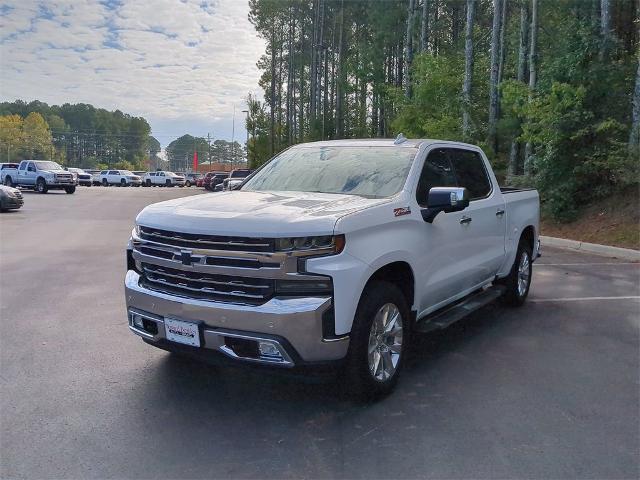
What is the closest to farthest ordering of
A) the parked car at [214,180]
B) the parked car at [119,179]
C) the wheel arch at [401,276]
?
1. the wheel arch at [401,276]
2. the parked car at [214,180]
3. the parked car at [119,179]

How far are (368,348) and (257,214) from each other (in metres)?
1.20

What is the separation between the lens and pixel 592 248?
12.7 m

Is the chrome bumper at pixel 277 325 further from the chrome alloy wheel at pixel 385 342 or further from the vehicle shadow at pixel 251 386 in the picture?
the chrome alloy wheel at pixel 385 342

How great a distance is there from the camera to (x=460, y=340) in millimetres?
5785

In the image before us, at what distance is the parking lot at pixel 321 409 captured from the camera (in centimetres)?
331

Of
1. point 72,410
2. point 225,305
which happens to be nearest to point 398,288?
point 225,305

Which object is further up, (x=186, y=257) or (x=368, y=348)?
(x=186, y=257)

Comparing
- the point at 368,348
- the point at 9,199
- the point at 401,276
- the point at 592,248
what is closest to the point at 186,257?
the point at 368,348

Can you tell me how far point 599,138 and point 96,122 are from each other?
177 meters

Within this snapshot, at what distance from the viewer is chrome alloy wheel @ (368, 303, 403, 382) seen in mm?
4117

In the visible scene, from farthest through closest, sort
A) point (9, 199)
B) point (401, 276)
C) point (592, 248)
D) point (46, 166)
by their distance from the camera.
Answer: point (46, 166) < point (9, 199) < point (592, 248) < point (401, 276)

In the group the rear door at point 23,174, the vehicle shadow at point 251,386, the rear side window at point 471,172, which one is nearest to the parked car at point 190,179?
the rear door at point 23,174

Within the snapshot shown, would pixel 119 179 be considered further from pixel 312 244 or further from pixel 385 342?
pixel 312 244

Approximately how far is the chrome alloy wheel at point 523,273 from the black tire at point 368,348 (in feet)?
11.1
